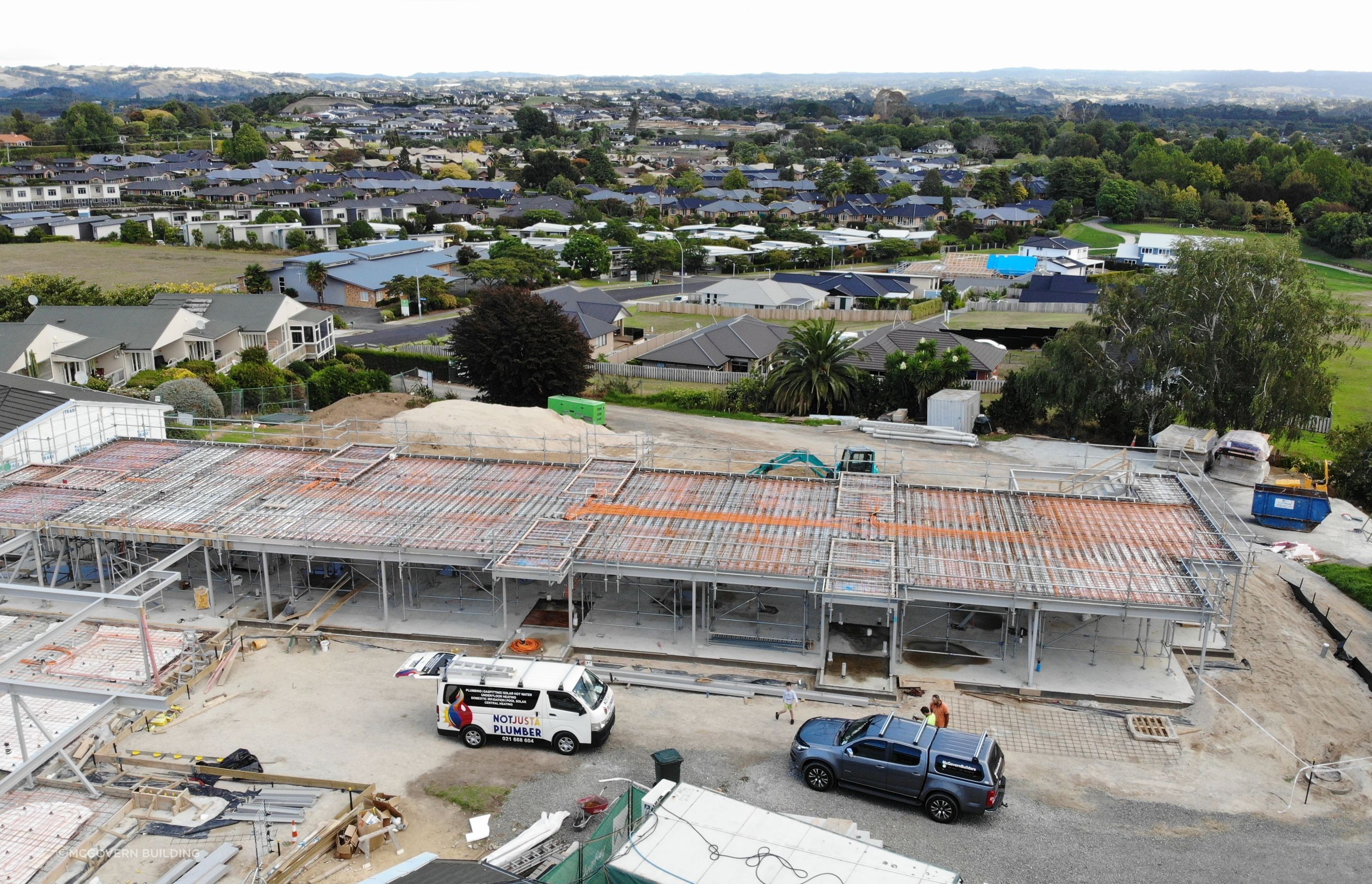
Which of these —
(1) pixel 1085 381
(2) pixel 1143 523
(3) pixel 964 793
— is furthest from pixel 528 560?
(1) pixel 1085 381

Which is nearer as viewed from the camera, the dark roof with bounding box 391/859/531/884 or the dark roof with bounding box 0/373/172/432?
the dark roof with bounding box 391/859/531/884

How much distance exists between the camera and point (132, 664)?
21.0 metres

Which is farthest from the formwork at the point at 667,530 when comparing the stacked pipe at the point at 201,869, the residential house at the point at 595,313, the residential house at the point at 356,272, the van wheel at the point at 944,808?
the residential house at the point at 356,272

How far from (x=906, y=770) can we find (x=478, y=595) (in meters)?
12.0

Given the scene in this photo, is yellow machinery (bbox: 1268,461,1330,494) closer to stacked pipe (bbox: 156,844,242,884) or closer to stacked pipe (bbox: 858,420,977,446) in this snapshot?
stacked pipe (bbox: 858,420,977,446)

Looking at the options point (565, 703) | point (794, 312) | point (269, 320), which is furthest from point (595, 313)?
point (565, 703)

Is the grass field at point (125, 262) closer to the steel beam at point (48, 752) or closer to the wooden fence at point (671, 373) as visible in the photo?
the wooden fence at point (671, 373)

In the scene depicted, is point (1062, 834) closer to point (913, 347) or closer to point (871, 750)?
point (871, 750)

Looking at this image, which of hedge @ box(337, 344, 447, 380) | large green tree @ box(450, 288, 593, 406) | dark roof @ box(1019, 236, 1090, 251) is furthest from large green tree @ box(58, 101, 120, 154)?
large green tree @ box(450, 288, 593, 406)

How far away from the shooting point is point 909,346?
165 feet

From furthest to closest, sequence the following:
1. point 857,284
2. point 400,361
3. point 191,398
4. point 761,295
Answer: point 857,284
point 761,295
point 400,361
point 191,398

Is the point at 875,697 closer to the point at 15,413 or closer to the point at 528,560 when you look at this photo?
the point at 528,560

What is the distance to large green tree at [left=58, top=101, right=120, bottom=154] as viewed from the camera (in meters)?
171

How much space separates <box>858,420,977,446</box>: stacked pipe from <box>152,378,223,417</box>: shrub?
986 inches
